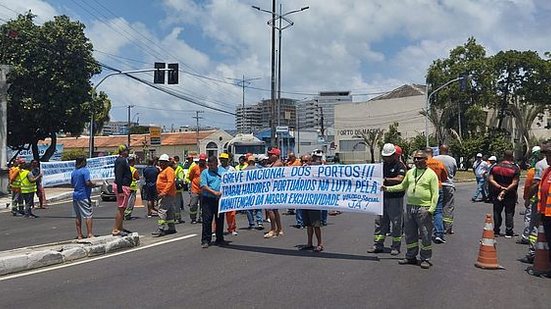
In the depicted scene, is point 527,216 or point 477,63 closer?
point 527,216

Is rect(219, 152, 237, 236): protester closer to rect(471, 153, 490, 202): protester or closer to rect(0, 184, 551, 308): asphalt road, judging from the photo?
rect(0, 184, 551, 308): asphalt road

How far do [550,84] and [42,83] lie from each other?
5123 cm

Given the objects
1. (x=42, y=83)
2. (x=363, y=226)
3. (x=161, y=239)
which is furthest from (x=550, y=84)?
(x=161, y=239)

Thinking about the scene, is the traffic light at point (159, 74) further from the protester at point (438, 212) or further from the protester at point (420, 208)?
the protester at point (420, 208)

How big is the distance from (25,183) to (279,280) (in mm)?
12537

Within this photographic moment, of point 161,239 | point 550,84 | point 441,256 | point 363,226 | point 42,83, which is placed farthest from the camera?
point 550,84

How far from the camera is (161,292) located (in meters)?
7.24

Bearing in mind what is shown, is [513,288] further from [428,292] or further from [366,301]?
[366,301]

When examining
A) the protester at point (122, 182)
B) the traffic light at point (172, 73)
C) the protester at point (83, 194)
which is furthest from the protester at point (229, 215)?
the traffic light at point (172, 73)

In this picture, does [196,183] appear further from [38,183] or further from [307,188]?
[38,183]

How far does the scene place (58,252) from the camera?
9539mm

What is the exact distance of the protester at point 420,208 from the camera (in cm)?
855

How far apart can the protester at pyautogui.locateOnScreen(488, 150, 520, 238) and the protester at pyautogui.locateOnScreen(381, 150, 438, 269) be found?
3.83 m

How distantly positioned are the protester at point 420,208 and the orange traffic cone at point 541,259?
4.80 feet
